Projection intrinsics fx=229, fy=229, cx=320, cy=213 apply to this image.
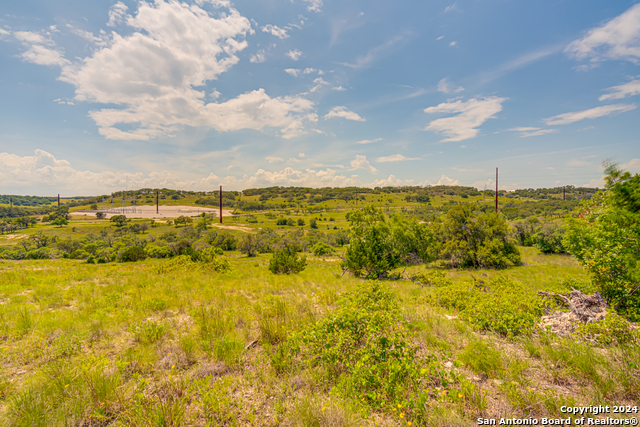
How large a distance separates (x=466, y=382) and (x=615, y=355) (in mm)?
3397

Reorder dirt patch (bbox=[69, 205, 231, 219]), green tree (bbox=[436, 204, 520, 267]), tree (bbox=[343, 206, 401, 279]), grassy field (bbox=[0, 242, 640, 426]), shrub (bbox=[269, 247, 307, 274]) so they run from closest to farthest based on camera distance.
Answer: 1. grassy field (bbox=[0, 242, 640, 426])
2. shrub (bbox=[269, 247, 307, 274])
3. tree (bbox=[343, 206, 401, 279])
4. green tree (bbox=[436, 204, 520, 267])
5. dirt patch (bbox=[69, 205, 231, 219])

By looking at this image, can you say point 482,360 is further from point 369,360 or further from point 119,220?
point 119,220

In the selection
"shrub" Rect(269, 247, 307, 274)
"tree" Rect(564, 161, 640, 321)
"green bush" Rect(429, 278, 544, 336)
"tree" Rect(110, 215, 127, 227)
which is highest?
"tree" Rect(564, 161, 640, 321)

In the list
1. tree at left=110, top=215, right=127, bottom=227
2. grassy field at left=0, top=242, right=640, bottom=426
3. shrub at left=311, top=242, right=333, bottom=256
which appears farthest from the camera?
tree at left=110, top=215, right=127, bottom=227

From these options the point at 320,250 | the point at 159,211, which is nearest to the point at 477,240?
the point at 320,250

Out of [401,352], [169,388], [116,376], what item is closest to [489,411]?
[401,352]

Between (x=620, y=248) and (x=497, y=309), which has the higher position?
(x=620, y=248)

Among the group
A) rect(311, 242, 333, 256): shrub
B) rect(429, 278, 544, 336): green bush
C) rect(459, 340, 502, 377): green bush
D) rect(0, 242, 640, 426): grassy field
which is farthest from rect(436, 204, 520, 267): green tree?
rect(311, 242, 333, 256): shrub

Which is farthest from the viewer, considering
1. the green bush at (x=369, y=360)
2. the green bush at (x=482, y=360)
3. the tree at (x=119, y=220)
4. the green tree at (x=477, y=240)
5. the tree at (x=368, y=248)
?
the tree at (x=119, y=220)

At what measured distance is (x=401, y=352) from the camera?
424cm

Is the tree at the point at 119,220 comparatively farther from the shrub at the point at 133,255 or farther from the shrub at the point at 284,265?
the shrub at the point at 284,265

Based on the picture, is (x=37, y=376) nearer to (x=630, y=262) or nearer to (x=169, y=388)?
(x=169, y=388)

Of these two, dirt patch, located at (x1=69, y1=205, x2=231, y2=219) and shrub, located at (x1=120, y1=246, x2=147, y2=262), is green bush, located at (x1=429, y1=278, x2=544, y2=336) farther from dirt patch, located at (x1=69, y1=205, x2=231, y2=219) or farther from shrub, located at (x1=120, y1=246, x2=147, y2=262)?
dirt patch, located at (x1=69, y1=205, x2=231, y2=219)

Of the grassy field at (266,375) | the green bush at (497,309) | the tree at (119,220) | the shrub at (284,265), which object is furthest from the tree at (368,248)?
the tree at (119,220)
